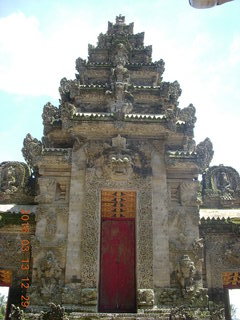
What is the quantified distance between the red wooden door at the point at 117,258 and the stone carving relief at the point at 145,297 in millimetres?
1055

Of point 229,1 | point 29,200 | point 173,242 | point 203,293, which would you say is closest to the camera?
point 229,1

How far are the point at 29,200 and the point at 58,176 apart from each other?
80.6 inches

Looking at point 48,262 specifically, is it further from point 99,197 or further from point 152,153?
point 152,153

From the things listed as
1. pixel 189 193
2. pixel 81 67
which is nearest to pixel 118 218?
pixel 189 193

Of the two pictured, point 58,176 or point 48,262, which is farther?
point 58,176

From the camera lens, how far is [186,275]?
1196 cm

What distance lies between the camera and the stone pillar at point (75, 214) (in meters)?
12.0

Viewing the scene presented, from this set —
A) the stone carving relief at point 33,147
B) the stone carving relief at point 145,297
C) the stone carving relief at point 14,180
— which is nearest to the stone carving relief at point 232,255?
the stone carving relief at point 145,297

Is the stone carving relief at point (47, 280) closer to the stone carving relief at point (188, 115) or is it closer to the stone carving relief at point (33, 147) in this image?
the stone carving relief at point (33, 147)

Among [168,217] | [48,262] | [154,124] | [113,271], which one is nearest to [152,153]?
[154,124]

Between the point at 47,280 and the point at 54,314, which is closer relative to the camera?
the point at 54,314

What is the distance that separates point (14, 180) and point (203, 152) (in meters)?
7.64

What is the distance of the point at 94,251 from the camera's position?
12.3 metres

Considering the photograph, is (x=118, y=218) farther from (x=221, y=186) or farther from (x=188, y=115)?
(x=188, y=115)
